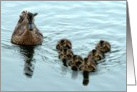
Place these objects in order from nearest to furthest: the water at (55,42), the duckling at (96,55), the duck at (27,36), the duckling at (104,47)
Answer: the water at (55,42), the duckling at (96,55), the duckling at (104,47), the duck at (27,36)

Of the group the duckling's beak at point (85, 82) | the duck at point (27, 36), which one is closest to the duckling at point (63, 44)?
the duck at point (27, 36)

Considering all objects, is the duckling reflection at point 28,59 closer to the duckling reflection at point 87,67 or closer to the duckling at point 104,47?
the duckling reflection at point 87,67

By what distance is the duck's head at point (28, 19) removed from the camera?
1014 cm

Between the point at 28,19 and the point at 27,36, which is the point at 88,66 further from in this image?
the point at 27,36

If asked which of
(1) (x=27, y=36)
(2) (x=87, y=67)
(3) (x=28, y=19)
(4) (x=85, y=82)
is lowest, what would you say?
(4) (x=85, y=82)

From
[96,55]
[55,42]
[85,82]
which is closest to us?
[85,82]

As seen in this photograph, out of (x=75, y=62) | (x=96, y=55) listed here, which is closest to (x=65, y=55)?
(x=75, y=62)

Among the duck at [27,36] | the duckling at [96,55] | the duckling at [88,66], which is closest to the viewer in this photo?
the duckling at [88,66]

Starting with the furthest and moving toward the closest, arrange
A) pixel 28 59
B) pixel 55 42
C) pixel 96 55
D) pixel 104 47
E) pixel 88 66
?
pixel 55 42
pixel 104 47
pixel 28 59
pixel 96 55
pixel 88 66

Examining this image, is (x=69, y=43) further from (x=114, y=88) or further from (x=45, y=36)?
(x=114, y=88)

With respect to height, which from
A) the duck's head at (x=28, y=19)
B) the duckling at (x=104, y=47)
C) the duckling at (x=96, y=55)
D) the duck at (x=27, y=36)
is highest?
the duck's head at (x=28, y=19)

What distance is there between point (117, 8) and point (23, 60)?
2.99 m

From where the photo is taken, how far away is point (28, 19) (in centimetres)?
1021

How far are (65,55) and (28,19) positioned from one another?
93cm
